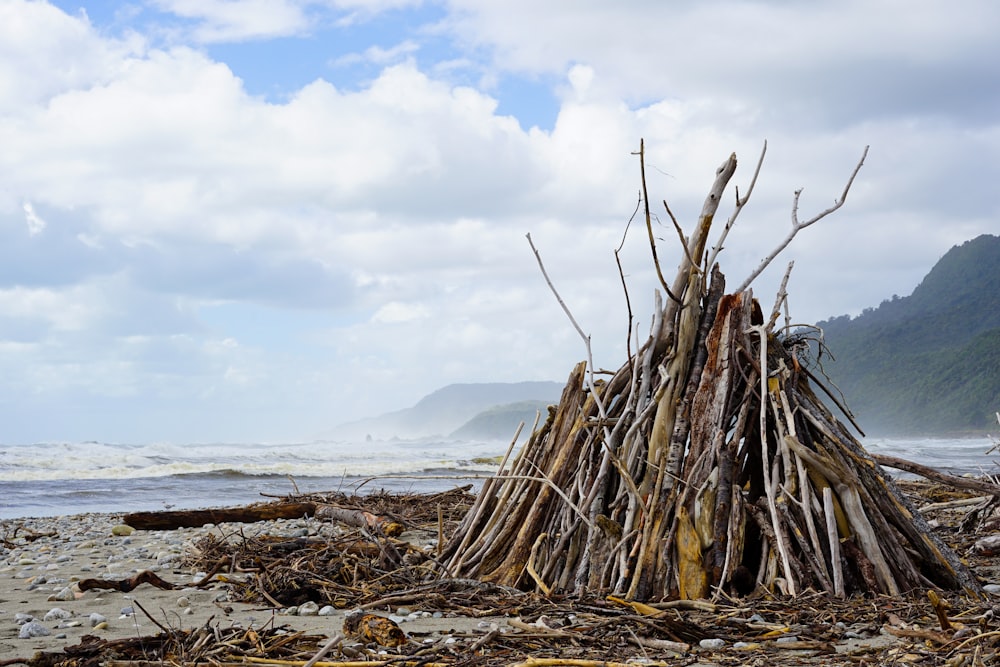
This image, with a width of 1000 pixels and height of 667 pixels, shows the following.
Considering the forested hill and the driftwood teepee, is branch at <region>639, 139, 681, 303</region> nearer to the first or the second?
the driftwood teepee

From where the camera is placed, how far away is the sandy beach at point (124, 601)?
4.68 metres

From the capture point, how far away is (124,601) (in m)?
5.92

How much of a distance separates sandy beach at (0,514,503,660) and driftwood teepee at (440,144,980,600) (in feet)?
3.07

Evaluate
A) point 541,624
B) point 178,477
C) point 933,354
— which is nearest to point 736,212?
point 541,624

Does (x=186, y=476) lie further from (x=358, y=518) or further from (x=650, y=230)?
(x=650, y=230)

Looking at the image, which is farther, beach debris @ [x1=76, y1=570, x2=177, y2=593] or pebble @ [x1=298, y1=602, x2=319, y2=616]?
beach debris @ [x1=76, y1=570, x2=177, y2=593]

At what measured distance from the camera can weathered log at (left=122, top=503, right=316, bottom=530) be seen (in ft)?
34.1

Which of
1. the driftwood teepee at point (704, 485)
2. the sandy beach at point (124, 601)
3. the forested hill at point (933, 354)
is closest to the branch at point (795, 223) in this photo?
the driftwood teepee at point (704, 485)

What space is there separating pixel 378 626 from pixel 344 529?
222 inches

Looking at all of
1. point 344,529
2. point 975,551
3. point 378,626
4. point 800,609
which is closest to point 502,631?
point 378,626

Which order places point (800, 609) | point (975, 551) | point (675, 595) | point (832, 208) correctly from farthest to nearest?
point (975, 551) < point (832, 208) < point (675, 595) < point (800, 609)

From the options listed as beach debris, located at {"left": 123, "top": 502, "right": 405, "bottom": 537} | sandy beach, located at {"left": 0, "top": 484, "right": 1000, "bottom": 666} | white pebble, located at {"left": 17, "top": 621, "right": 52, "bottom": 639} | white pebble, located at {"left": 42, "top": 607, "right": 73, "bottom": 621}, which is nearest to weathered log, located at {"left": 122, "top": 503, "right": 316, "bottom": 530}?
beach debris, located at {"left": 123, "top": 502, "right": 405, "bottom": 537}

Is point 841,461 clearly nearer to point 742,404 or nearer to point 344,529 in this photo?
point 742,404

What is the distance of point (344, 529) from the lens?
966 cm
